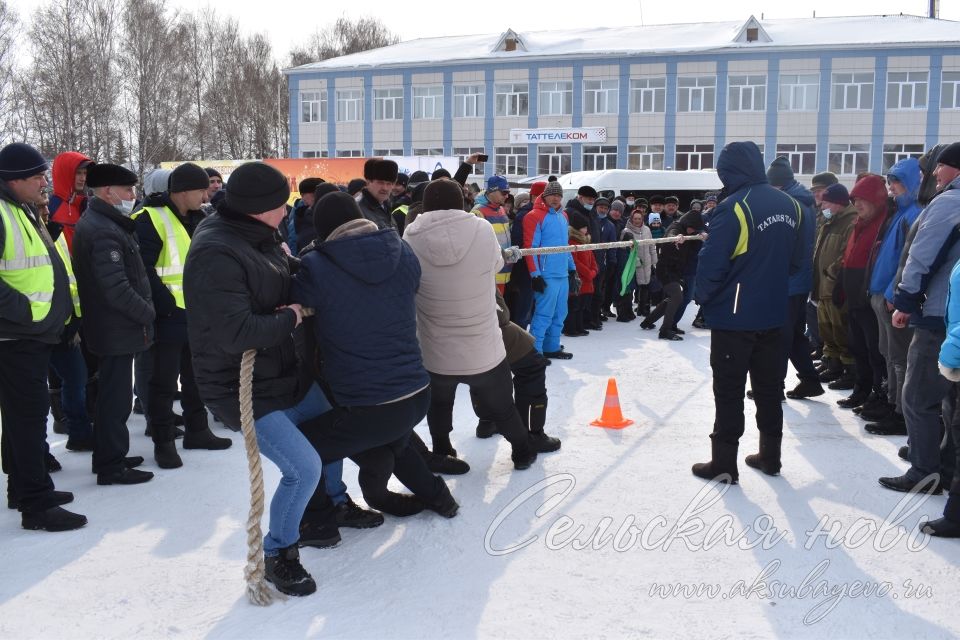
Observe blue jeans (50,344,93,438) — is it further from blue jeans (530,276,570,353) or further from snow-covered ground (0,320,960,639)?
blue jeans (530,276,570,353)

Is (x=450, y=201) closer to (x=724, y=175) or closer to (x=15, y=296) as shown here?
(x=724, y=175)

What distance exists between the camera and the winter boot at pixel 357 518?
4039mm

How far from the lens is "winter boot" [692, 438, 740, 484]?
4.68m

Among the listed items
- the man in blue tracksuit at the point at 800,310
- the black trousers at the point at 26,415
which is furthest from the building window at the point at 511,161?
the black trousers at the point at 26,415

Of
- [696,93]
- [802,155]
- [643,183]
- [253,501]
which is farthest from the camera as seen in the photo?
[696,93]

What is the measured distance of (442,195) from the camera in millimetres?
4270

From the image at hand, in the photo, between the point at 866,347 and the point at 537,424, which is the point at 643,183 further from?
the point at 537,424

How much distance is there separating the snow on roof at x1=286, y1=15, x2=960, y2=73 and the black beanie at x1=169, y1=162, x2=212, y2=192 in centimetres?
3562

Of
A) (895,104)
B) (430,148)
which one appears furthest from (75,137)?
(895,104)

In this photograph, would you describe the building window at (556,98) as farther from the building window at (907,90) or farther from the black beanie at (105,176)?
the black beanie at (105,176)

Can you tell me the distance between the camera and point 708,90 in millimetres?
37469

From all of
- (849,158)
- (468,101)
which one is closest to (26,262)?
(849,158)

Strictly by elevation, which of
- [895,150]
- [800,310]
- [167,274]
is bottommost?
[800,310]

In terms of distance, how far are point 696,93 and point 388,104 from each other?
15354 millimetres
